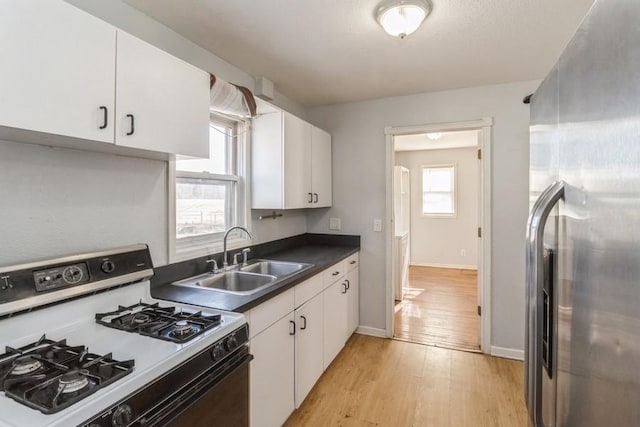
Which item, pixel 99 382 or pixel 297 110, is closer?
pixel 99 382

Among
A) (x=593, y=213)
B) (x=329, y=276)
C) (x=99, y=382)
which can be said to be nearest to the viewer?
(x=593, y=213)

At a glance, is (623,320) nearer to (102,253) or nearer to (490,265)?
(102,253)

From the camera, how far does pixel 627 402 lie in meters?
0.49

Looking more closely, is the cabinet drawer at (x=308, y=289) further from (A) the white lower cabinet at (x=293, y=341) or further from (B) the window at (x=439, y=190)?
(B) the window at (x=439, y=190)

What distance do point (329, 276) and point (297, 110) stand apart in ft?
5.79

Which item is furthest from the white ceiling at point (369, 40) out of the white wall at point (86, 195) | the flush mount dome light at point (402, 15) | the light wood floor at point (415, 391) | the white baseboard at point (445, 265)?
the white baseboard at point (445, 265)

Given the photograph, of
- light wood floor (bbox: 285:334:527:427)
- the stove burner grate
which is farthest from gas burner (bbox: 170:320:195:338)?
light wood floor (bbox: 285:334:527:427)

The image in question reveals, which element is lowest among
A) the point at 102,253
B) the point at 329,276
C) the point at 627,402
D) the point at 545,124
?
the point at 329,276

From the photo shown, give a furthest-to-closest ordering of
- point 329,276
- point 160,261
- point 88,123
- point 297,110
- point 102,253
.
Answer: point 297,110
point 329,276
point 160,261
point 102,253
point 88,123

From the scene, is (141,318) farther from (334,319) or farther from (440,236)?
(440,236)

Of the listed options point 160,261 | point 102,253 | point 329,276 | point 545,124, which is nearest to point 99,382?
A: point 102,253

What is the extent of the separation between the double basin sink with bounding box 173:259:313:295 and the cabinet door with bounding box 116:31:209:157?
0.77m

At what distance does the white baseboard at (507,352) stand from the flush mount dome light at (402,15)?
2665 millimetres

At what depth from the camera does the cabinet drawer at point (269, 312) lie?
1553 mm
